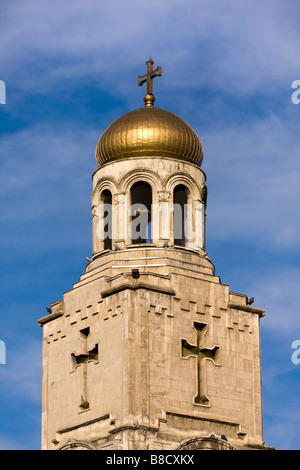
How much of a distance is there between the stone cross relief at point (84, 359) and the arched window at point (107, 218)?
13.5ft

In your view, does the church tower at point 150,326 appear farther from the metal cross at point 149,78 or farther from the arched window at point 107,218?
the metal cross at point 149,78

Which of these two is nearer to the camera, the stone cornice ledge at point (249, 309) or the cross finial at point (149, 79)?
the stone cornice ledge at point (249, 309)

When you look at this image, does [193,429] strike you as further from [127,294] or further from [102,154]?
[102,154]

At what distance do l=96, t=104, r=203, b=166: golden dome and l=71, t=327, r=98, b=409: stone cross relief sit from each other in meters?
7.65

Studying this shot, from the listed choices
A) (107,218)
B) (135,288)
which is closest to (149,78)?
(107,218)

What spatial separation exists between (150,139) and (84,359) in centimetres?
942

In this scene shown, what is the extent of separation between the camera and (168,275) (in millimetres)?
65062

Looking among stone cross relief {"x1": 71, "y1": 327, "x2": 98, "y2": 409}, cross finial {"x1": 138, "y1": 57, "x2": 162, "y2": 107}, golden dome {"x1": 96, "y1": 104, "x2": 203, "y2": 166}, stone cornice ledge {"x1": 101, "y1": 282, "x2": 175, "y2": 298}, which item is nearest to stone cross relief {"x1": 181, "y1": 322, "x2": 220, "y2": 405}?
stone cornice ledge {"x1": 101, "y1": 282, "x2": 175, "y2": 298}

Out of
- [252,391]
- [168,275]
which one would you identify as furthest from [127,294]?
[252,391]

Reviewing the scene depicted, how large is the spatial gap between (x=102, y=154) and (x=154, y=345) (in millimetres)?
9351

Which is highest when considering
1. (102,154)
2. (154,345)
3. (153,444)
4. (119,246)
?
(102,154)

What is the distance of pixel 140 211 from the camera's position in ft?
222

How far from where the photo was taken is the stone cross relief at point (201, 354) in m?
64.4

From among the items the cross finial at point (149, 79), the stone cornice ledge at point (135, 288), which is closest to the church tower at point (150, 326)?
the stone cornice ledge at point (135, 288)
